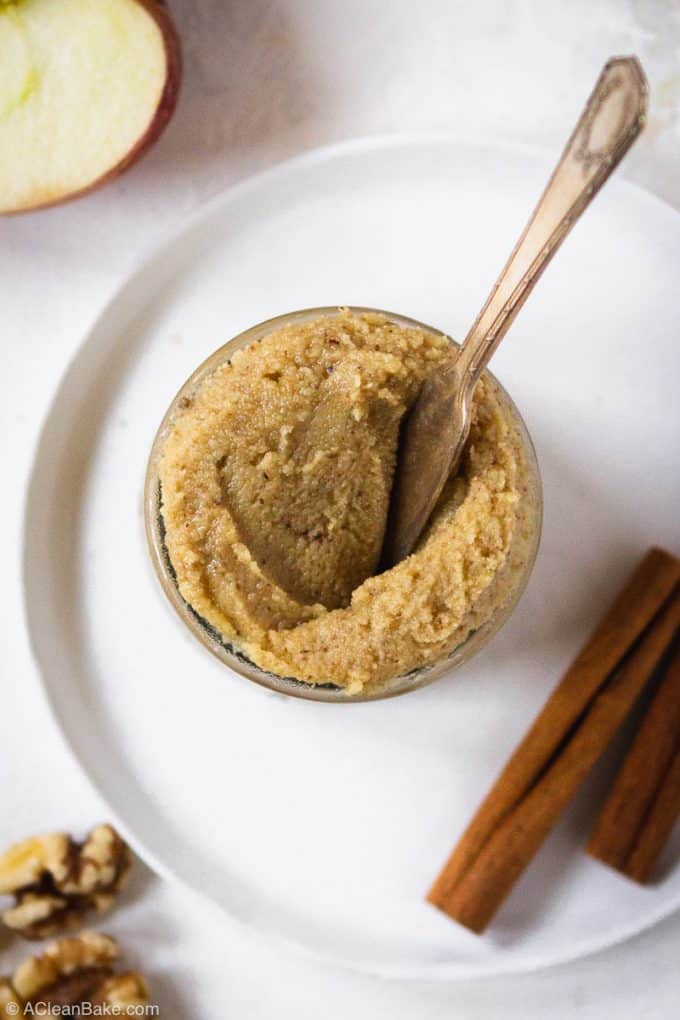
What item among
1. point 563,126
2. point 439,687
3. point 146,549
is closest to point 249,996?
point 439,687

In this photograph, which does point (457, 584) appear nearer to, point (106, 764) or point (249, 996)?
point (106, 764)

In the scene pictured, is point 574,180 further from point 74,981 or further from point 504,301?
point 74,981

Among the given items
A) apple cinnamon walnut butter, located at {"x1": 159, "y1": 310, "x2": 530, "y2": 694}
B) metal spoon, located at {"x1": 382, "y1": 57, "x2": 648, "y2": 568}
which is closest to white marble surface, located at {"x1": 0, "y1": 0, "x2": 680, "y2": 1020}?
apple cinnamon walnut butter, located at {"x1": 159, "y1": 310, "x2": 530, "y2": 694}

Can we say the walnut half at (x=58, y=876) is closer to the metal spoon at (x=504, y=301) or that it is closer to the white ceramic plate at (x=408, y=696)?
the white ceramic plate at (x=408, y=696)

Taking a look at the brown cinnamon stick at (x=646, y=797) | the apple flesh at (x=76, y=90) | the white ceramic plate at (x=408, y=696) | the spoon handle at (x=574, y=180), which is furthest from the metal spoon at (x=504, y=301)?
the apple flesh at (x=76, y=90)

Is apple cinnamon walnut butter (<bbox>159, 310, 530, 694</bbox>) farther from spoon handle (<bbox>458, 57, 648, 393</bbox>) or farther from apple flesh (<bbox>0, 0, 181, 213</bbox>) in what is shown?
apple flesh (<bbox>0, 0, 181, 213</bbox>)

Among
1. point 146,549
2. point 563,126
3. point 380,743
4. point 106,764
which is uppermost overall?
point 563,126
